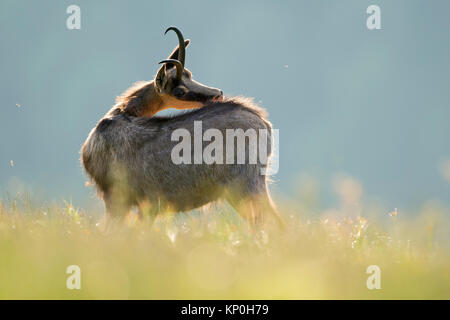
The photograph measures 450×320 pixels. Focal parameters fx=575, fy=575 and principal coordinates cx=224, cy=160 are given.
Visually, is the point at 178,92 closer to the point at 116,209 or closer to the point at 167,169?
the point at 167,169

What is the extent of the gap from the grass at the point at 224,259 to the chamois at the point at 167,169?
3.61ft

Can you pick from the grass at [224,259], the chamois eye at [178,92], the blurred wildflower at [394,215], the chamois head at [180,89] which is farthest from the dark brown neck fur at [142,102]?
the blurred wildflower at [394,215]

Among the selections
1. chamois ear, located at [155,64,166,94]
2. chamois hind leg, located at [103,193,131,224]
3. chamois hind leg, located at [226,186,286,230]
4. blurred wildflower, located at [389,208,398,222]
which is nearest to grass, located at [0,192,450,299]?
blurred wildflower, located at [389,208,398,222]

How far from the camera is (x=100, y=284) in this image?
328 centimetres

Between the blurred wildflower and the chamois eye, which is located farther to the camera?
the chamois eye

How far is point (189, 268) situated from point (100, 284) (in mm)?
570

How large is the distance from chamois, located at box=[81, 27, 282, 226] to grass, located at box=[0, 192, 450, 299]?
43.3 inches

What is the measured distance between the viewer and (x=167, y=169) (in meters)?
6.56

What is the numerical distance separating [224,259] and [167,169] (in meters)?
2.90

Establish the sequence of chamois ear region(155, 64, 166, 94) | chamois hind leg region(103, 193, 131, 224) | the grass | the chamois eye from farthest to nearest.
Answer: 1. the chamois eye
2. chamois ear region(155, 64, 166, 94)
3. chamois hind leg region(103, 193, 131, 224)
4. the grass

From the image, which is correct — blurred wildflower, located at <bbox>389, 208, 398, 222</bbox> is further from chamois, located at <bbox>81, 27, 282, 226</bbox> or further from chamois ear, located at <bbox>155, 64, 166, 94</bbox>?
chamois ear, located at <bbox>155, 64, 166, 94</bbox>

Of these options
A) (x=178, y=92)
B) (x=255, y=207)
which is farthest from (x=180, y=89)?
(x=255, y=207)

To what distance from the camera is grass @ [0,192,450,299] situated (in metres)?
3.23

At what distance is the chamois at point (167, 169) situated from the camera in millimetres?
6426
